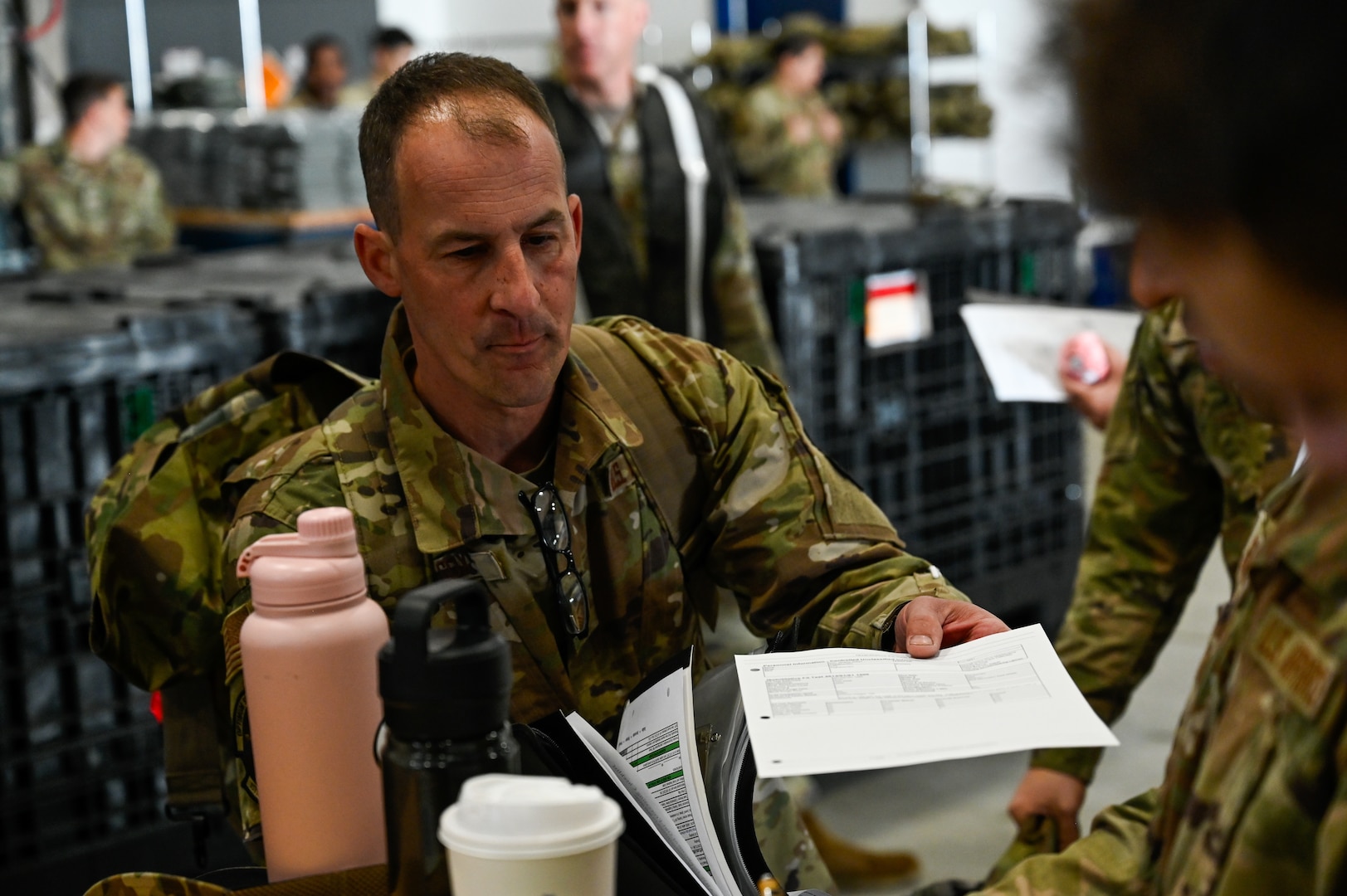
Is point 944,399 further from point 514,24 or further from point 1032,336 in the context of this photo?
point 514,24

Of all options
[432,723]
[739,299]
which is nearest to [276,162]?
[739,299]

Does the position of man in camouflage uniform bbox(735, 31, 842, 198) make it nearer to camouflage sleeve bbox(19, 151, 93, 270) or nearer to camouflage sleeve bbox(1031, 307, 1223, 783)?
camouflage sleeve bbox(19, 151, 93, 270)

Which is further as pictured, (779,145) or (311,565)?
(779,145)

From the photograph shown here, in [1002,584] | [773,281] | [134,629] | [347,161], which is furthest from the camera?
[347,161]

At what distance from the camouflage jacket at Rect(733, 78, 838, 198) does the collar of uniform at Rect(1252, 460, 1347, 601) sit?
355 inches

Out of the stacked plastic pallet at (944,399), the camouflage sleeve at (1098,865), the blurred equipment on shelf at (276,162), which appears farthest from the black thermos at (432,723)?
the blurred equipment on shelf at (276,162)

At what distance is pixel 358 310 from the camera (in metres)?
2.53

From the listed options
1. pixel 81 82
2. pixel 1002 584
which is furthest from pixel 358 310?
pixel 81 82

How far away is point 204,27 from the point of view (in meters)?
13.2

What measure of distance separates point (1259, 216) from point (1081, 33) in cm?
12

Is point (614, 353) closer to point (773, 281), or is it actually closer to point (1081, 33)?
point (1081, 33)

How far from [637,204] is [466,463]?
5.48 ft

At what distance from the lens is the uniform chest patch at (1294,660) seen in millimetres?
705

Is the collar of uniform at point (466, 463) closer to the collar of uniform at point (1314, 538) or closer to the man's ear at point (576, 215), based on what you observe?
the man's ear at point (576, 215)
